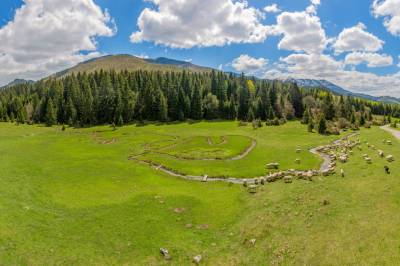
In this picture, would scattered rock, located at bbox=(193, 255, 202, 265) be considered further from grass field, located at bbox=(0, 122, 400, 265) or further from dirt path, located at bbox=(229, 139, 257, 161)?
dirt path, located at bbox=(229, 139, 257, 161)

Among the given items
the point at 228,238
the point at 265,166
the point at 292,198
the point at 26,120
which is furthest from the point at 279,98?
the point at 26,120

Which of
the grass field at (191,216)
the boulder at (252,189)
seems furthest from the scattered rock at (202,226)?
the boulder at (252,189)

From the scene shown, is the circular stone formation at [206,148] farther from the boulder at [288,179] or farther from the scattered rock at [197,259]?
the scattered rock at [197,259]

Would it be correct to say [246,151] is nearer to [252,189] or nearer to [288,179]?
[288,179]

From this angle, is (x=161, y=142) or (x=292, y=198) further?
(x=161, y=142)

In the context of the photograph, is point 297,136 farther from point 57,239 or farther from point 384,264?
point 57,239

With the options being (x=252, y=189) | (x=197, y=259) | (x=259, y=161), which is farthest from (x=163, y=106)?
(x=197, y=259)
